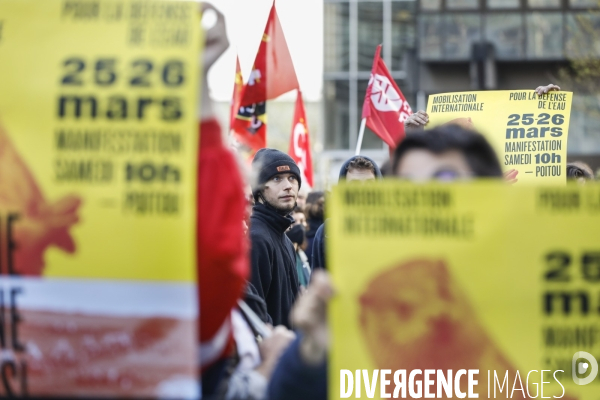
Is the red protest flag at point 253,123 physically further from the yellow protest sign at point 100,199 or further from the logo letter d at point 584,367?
the logo letter d at point 584,367

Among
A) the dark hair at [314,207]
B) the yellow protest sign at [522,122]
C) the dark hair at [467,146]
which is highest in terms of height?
the yellow protest sign at [522,122]

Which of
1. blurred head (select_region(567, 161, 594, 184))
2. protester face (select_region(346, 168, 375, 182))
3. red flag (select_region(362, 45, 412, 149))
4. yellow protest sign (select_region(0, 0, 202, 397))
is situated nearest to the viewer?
yellow protest sign (select_region(0, 0, 202, 397))

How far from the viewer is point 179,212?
217cm

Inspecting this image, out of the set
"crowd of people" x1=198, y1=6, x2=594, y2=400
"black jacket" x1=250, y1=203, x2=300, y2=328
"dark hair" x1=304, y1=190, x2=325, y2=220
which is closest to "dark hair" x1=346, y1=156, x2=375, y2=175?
"black jacket" x1=250, y1=203, x2=300, y2=328

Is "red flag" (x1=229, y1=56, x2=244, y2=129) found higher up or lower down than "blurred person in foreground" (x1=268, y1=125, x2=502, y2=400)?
higher up

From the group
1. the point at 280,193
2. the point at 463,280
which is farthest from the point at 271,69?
the point at 463,280

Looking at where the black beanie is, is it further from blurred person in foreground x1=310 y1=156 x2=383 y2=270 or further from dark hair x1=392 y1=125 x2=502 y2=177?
dark hair x1=392 y1=125 x2=502 y2=177

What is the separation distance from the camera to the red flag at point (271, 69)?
29.6 feet

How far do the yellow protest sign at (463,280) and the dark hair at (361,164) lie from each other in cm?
412

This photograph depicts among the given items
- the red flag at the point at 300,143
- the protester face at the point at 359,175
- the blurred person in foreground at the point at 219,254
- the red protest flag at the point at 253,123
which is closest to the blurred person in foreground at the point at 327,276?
the blurred person in foreground at the point at 219,254

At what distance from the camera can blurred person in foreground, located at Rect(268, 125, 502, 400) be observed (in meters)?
2.19

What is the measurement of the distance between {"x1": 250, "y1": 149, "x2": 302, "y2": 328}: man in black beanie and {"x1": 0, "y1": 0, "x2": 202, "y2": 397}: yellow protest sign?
3.05 metres

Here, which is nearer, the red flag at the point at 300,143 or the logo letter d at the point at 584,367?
the logo letter d at the point at 584,367

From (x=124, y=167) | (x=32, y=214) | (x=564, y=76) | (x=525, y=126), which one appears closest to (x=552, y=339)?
(x=124, y=167)
